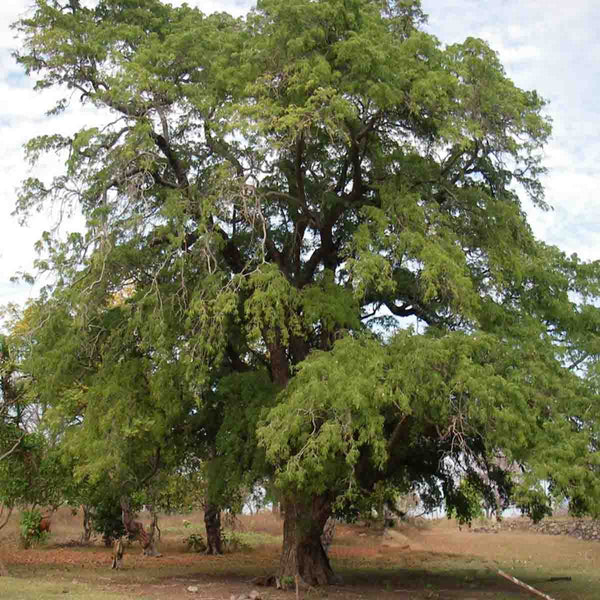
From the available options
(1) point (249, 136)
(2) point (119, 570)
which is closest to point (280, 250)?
(1) point (249, 136)

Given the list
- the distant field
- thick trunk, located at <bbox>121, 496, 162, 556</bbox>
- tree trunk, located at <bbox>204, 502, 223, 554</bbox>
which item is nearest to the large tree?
the distant field

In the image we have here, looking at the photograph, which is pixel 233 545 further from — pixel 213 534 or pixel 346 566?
pixel 346 566

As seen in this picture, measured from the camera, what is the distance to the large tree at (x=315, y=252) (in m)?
12.2

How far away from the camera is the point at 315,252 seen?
16.6 meters

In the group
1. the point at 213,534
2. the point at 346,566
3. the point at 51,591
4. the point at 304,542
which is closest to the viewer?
the point at 51,591

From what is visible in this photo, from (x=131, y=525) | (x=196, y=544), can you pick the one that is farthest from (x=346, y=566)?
(x=196, y=544)

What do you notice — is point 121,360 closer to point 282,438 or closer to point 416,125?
point 282,438

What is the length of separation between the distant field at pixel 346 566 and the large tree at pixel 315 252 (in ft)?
7.71

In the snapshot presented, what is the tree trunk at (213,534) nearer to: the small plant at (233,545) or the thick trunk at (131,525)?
the small plant at (233,545)

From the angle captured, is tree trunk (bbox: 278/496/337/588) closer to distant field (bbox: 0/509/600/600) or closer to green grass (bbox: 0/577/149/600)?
distant field (bbox: 0/509/600/600)

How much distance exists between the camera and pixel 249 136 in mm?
13648

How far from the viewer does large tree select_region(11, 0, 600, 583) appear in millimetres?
12188

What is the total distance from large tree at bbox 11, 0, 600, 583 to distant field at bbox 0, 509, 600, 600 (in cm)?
235

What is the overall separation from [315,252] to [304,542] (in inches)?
241
